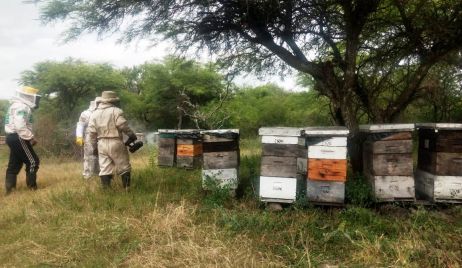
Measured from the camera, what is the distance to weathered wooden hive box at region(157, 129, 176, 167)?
29.6ft

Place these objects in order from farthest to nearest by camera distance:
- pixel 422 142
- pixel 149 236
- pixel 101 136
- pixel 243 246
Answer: pixel 101 136, pixel 422 142, pixel 149 236, pixel 243 246

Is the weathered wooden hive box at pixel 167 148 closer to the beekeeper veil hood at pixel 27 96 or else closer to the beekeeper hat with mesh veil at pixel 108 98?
the beekeeper hat with mesh veil at pixel 108 98

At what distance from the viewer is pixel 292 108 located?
68.6ft

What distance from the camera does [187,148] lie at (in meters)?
8.69

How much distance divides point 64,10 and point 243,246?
4093mm

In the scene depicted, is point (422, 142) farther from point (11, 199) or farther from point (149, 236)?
point (11, 199)

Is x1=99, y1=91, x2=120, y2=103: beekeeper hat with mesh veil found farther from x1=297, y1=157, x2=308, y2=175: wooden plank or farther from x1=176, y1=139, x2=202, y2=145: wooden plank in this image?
x1=297, y1=157, x2=308, y2=175: wooden plank

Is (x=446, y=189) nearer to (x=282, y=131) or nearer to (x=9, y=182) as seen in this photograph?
(x=282, y=131)

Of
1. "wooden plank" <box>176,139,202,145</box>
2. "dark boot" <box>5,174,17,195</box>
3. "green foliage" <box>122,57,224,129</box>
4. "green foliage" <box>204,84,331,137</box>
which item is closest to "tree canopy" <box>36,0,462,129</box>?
"wooden plank" <box>176,139,202,145</box>

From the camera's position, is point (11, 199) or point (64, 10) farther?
point (11, 199)

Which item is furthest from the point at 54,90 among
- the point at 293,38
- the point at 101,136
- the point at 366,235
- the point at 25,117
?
the point at 366,235

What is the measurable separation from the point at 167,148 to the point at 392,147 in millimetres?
5233

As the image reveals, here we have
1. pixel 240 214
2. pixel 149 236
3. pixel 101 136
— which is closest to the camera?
pixel 149 236

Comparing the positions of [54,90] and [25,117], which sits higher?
[54,90]
